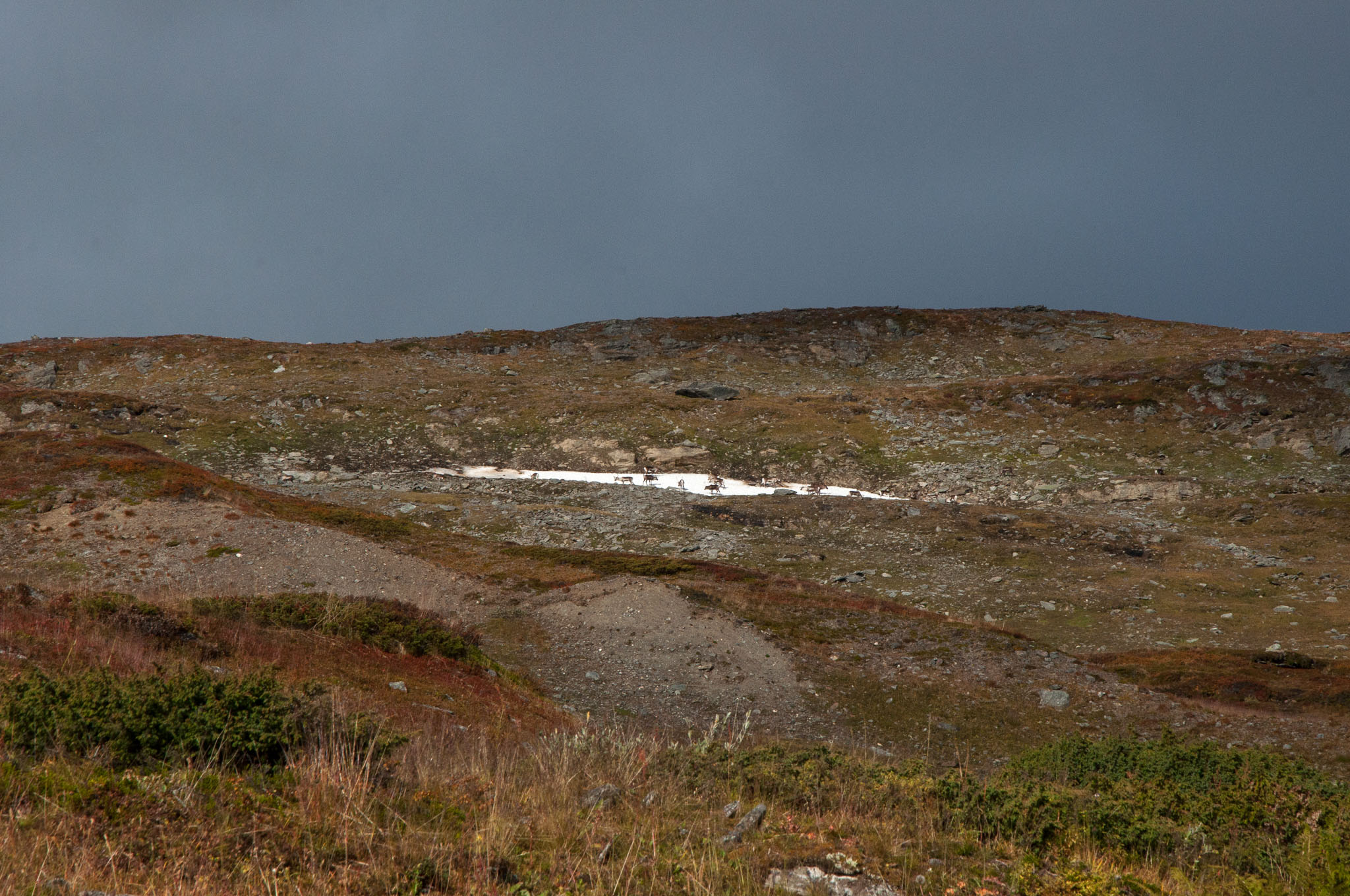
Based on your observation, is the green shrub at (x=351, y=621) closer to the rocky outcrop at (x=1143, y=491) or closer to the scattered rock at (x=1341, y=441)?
the rocky outcrop at (x=1143, y=491)

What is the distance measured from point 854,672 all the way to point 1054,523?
68.2 ft

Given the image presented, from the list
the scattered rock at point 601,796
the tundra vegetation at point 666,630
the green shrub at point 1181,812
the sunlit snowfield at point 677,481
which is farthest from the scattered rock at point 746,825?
the sunlit snowfield at point 677,481

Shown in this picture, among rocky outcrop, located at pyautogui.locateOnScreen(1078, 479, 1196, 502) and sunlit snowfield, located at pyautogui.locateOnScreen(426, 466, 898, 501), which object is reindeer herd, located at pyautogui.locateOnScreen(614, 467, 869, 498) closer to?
sunlit snowfield, located at pyautogui.locateOnScreen(426, 466, 898, 501)

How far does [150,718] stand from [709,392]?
5842cm

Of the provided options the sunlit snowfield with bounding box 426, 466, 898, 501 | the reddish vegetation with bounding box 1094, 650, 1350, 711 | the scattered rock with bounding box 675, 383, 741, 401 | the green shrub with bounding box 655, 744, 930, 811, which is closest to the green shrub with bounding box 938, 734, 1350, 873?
the green shrub with bounding box 655, 744, 930, 811

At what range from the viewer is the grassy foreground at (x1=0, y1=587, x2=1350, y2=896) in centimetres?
494

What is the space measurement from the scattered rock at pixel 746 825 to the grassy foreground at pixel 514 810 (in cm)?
5

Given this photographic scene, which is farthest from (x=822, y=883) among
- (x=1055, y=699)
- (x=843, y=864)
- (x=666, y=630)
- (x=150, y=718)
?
(x=666, y=630)

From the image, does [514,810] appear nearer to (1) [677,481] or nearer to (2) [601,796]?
(2) [601,796]

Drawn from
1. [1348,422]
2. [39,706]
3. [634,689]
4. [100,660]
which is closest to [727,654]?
[634,689]

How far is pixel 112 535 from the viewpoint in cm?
2508

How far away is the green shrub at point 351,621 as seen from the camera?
15555 millimetres

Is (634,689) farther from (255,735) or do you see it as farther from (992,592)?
(992,592)

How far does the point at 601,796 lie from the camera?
6.83 m
